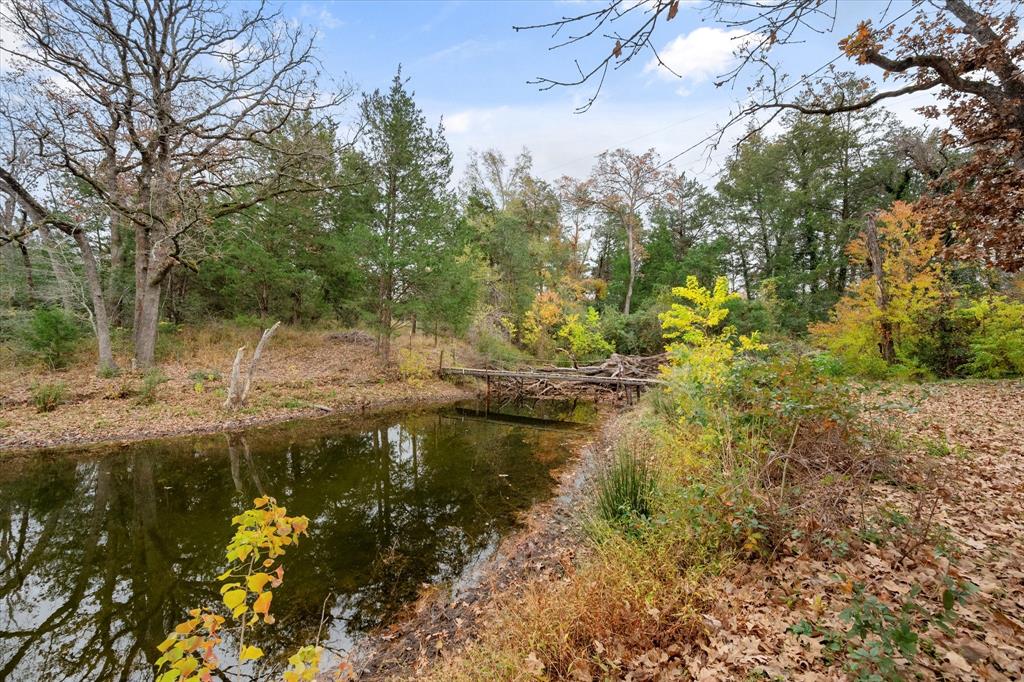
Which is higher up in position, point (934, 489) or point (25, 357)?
point (25, 357)

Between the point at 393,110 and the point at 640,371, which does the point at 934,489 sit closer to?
the point at 640,371

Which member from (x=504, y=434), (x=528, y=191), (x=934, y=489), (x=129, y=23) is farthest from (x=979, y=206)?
(x=528, y=191)

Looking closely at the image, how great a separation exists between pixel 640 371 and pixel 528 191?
1630cm

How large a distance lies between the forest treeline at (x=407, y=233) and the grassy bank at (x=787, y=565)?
4.27ft

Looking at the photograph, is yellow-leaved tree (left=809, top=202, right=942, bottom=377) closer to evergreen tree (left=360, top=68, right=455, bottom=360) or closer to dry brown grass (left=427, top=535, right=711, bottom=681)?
dry brown grass (left=427, top=535, right=711, bottom=681)

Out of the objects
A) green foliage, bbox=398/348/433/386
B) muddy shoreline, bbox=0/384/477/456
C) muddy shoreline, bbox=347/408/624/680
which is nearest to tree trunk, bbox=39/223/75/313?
muddy shoreline, bbox=0/384/477/456

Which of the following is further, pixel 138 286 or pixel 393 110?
pixel 393 110

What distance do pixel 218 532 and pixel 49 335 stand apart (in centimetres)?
1098

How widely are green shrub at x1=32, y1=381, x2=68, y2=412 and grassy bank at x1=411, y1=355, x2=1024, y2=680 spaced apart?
37.7 ft

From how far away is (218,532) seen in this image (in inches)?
212

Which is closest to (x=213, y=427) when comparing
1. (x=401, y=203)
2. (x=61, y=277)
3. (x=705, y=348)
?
(x=61, y=277)

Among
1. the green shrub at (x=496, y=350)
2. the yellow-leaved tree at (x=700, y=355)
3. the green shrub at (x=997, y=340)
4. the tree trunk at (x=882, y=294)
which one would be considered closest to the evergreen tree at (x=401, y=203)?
the green shrub at (x=496, y=350)

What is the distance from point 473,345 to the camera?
69.7 ft

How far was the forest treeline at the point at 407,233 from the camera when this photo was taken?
10.2 metres
